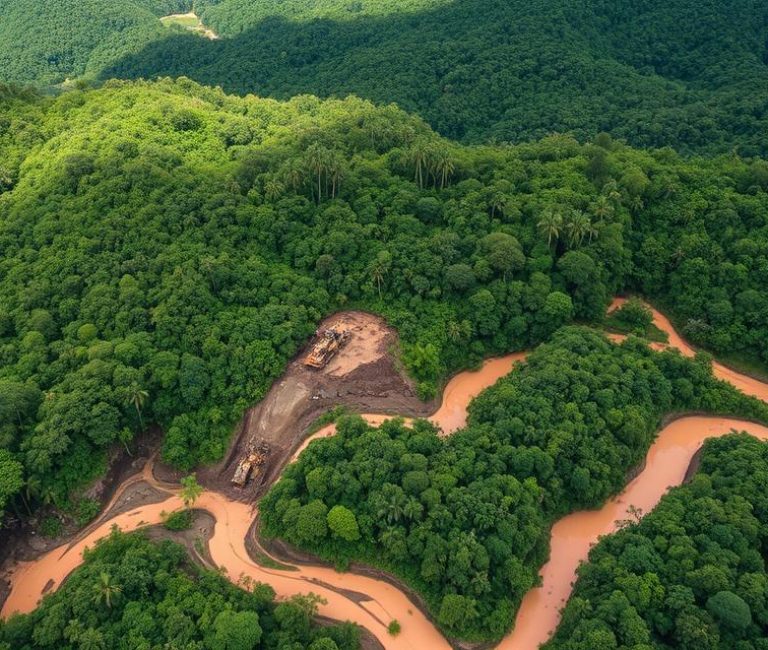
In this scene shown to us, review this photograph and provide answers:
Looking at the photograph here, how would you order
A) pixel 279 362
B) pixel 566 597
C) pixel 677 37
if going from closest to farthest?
1. pixel 566 597
2. pixel 279 362
3. pixel 677 37

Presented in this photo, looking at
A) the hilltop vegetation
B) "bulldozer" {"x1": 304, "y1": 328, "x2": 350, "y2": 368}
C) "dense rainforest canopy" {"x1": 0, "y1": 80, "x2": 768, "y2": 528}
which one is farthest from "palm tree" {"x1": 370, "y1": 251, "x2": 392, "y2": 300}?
the hilltop vegetation

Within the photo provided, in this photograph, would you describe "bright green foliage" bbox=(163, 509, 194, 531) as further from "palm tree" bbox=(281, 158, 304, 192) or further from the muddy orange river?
"palm tree" bbox=(281, 158, 304, 192)

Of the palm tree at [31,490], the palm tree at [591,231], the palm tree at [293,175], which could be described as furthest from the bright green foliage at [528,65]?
the palm tree at [31,490]

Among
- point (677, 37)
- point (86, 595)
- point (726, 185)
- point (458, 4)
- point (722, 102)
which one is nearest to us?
point (86, 595)

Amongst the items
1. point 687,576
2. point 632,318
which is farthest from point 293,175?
point 687,576

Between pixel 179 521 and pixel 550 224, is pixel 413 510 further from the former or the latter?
pixel 550 224

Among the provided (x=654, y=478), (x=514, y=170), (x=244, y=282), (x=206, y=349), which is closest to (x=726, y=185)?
(x=514, y=170)

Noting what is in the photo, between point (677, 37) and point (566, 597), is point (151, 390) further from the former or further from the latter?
point (677, 37)
